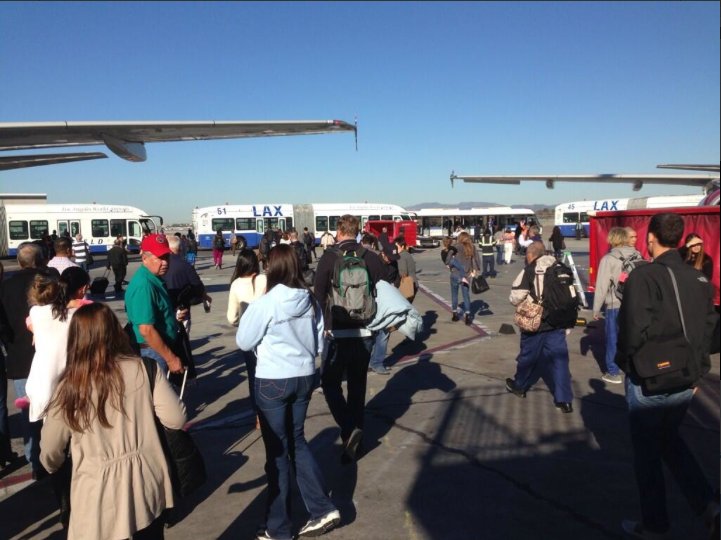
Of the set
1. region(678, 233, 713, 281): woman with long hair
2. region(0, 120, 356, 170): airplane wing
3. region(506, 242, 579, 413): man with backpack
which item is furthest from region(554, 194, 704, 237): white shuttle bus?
region(506, 242, 579, 413): man with backpack

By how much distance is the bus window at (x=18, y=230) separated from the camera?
34.8 m

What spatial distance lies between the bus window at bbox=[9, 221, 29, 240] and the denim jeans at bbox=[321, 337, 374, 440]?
37731mm

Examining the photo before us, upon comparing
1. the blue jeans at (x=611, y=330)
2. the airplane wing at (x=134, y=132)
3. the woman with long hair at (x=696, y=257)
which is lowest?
the blue jeans at (x=611, y=330)

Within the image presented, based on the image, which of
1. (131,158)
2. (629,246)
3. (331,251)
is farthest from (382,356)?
(131,158)

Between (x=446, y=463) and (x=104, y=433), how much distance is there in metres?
2.88

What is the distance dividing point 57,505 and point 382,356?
4.15 metres

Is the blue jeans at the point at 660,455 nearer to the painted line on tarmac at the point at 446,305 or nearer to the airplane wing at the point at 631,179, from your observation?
the painted line on tarmac at the point at 446,305

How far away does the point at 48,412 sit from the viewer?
7.72ft

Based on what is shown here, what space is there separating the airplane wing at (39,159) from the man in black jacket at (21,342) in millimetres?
9260

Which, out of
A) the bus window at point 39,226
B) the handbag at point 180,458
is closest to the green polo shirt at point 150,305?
the handbag at point 180,458

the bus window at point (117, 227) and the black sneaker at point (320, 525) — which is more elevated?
the bus window at point (117, 227)

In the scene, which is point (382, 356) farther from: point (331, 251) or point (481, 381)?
point (331, 251)

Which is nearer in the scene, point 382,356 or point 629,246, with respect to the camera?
point 629,246

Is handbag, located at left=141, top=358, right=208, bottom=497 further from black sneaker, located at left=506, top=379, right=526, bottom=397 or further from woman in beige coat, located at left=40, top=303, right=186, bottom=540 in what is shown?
black sneaker, located at left=506, top=379, right=526, bottom=397
